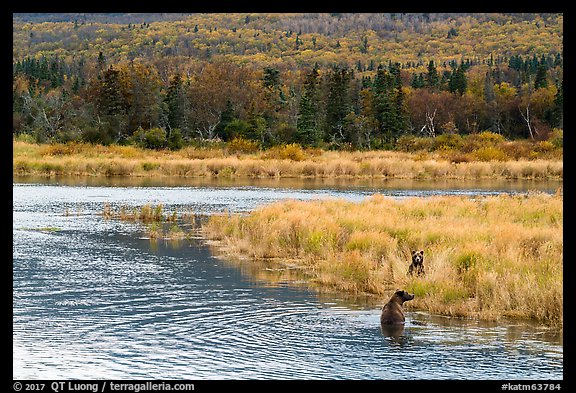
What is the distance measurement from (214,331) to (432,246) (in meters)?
7.11

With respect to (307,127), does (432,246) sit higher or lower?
lower

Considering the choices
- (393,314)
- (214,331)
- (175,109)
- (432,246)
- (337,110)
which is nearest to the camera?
(214,331)

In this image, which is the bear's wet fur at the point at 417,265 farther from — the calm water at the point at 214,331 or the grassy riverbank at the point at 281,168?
the grassy riverbank at the point at 281,168

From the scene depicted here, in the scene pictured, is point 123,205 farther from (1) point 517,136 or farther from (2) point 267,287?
(1) point 517,136

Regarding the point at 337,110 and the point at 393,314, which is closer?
the point at 393,314

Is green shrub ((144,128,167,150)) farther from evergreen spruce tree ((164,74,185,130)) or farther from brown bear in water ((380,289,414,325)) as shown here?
brown bear in water ((380,289,414,325))

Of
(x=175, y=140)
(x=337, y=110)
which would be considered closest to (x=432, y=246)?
(x=175, y=140)

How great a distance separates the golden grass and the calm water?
712 mm

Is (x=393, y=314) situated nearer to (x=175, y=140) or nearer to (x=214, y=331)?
(x=214, y=331)

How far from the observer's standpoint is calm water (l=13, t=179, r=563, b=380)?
11305mm

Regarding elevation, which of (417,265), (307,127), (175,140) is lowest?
(417,265)

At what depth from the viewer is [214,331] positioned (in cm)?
1338

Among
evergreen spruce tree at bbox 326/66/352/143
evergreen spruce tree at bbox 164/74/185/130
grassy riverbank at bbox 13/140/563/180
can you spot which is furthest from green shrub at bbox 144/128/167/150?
evergreen spruce tree at bbox 326/66/352/143

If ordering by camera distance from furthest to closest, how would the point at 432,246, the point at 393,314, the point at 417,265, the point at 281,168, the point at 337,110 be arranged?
the point at 337,110, the point at 281,168, the point at 432,246, the point at 417,265, the point at 393,314
